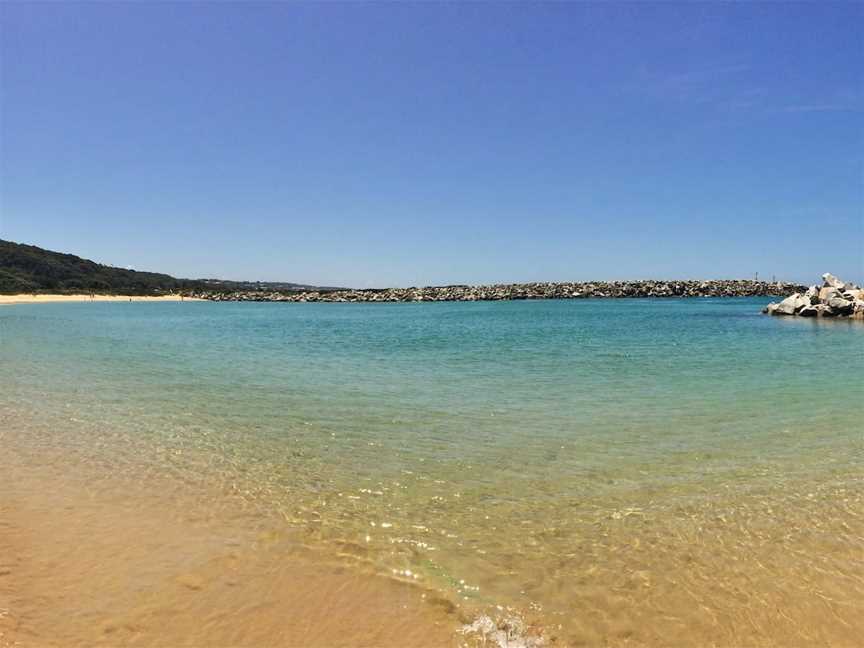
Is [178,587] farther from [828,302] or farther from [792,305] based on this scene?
[792,305]

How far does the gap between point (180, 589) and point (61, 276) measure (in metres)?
145

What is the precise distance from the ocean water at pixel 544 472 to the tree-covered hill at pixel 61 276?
4427 inches

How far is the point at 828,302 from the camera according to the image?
43.4m

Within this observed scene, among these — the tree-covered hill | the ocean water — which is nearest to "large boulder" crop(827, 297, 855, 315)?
the ocean water

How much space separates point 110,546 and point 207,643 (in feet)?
7.08

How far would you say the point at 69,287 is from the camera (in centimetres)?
11669

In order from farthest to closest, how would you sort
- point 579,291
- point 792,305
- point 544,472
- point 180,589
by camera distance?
point 579,291, point 792,305, point 544,472, point 180,589

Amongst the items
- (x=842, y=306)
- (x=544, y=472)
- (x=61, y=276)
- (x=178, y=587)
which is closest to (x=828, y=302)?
(x=842, y=306)

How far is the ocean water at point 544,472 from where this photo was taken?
4621 mm

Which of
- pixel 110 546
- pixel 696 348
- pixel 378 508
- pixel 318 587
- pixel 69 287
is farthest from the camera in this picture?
pixel 69 287

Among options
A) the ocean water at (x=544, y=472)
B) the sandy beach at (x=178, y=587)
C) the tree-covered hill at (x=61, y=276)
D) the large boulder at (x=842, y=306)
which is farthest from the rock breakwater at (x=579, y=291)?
the sandy beach at (x=178, y=587)

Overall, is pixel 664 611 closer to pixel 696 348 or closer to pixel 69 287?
pixel 696 348

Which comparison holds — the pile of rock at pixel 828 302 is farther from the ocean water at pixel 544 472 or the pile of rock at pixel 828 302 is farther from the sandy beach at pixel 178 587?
the sandy beach at pixel 178 587

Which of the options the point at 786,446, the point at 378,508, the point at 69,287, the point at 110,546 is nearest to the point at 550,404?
the point at 786,446
